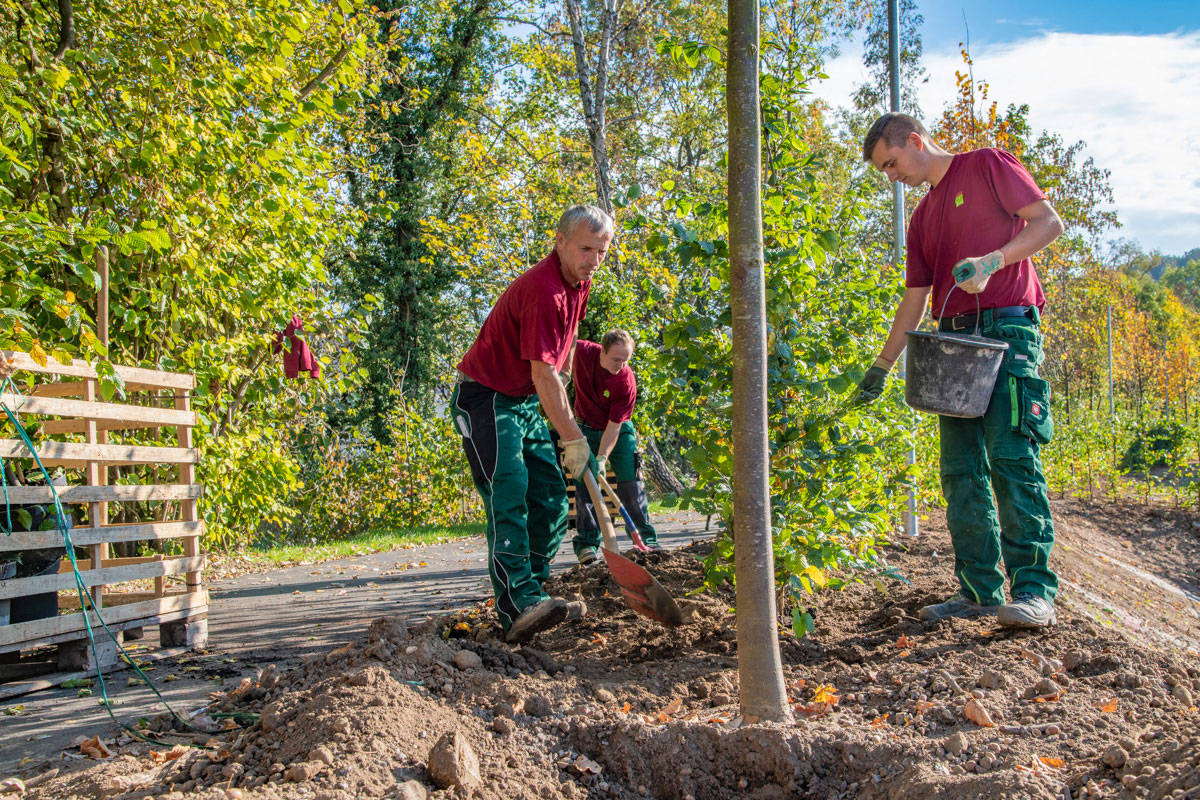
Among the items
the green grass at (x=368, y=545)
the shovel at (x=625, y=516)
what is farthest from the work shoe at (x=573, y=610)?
the green grass at (x=368, y=545)

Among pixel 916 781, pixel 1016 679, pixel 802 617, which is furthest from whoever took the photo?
pixel 802 617

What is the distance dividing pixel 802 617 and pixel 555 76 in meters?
18.5

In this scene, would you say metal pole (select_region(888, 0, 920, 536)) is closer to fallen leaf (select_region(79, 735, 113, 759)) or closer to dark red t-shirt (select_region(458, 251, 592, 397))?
dark red t-shirt (select_region(458, 251, 592, 397))

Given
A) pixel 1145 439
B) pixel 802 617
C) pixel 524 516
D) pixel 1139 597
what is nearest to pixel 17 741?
pixel 524 516

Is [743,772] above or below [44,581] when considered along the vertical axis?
below

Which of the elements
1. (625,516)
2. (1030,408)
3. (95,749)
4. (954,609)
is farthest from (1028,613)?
(95,749)

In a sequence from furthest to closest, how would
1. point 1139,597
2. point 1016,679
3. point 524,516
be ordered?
point 1139,597 → point 524,516 → point 1016,679

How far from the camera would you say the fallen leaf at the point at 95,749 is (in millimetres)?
2424

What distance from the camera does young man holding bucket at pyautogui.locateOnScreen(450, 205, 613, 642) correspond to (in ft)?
10.4

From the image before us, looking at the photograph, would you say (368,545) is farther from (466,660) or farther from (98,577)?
(466,660)

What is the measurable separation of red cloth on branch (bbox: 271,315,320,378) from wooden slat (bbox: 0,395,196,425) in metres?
3.05

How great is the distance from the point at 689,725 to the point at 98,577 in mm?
2911

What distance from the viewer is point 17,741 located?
262cm

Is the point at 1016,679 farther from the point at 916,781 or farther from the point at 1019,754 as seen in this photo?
the point at 916,781
